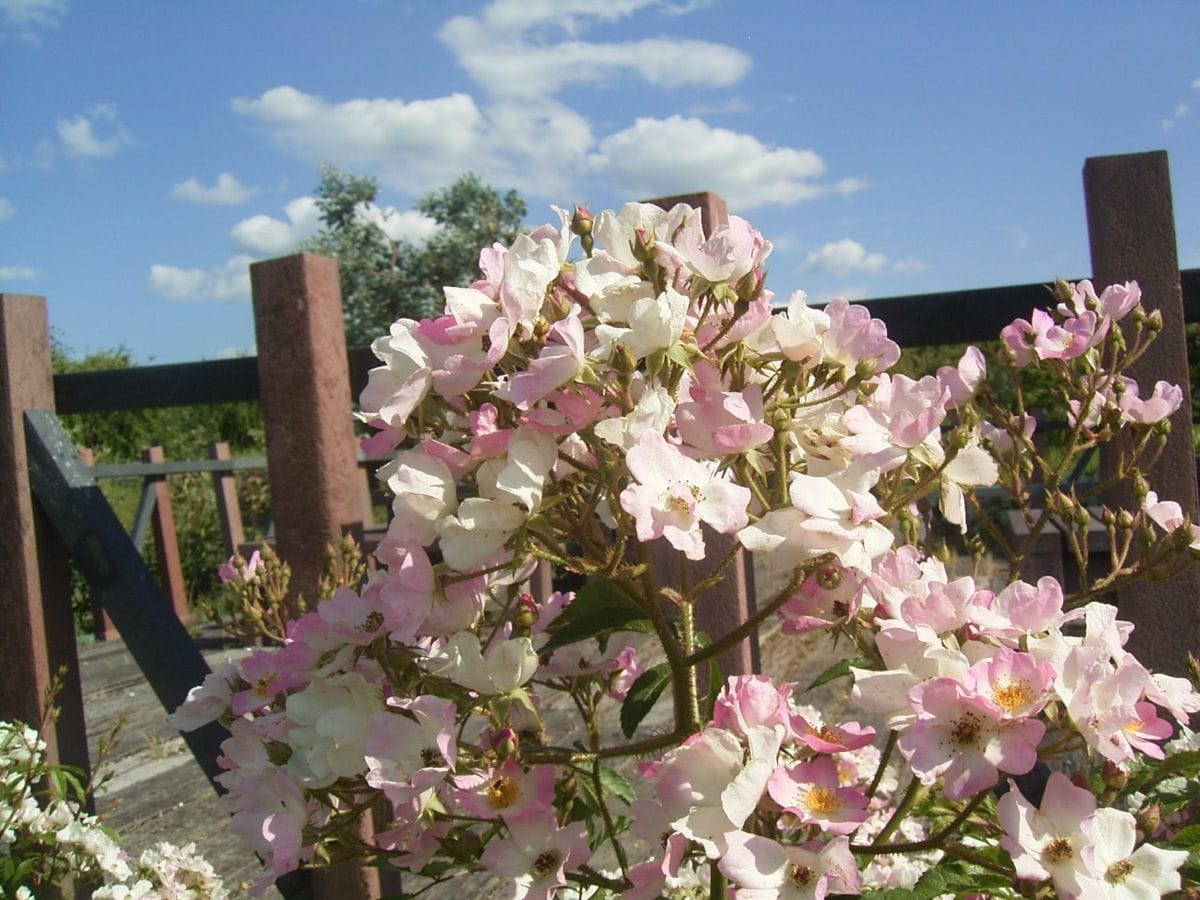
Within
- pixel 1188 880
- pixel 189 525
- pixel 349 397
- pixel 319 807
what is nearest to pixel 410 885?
pixel 349 397

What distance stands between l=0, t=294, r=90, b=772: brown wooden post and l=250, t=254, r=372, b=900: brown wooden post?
520 millimetres

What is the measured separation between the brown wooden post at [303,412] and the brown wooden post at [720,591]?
22.3 inches

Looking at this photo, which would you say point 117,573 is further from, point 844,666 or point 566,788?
point 844,666

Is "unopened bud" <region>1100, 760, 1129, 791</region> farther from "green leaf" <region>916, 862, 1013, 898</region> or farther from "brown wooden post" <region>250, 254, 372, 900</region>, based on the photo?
"brown wooden post" <region>250, 254, 372, 900</region>

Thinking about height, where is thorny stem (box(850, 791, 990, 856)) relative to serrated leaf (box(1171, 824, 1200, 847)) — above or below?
above

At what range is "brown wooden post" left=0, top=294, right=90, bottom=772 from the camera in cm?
183

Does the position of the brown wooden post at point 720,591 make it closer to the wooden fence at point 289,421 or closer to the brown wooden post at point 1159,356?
the wooden fence at point 289,421

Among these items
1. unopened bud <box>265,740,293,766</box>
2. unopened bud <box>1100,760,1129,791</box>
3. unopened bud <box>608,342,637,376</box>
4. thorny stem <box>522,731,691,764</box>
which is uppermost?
unopened bud <box>608,342,637,376</box>

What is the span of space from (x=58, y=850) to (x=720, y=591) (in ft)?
3.84

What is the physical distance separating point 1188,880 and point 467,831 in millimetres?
678

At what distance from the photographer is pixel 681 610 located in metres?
0.97

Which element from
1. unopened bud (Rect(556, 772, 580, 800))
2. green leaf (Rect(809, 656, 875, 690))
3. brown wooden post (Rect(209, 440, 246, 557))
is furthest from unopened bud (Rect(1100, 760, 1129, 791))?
brown wooden post (Rect(209, 440, 246, 557))

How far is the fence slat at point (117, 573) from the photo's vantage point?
167 centimetres

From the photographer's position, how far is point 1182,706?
2.79 feet
